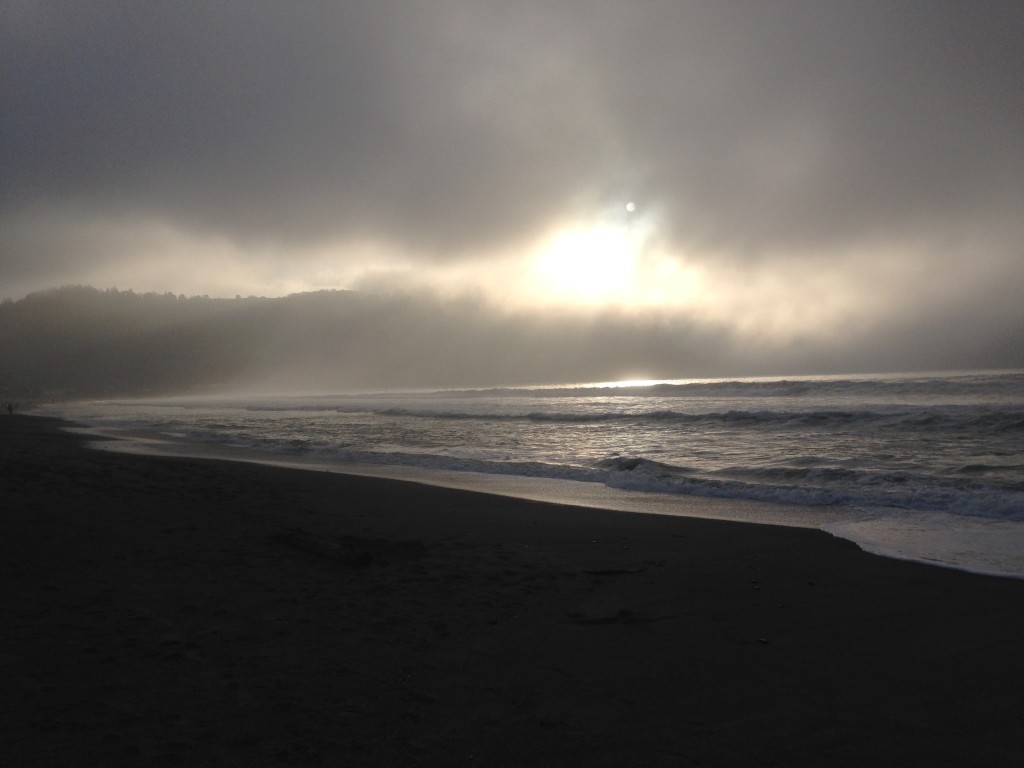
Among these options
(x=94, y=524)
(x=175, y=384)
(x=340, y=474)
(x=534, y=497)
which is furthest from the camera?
(x=175, y=384)

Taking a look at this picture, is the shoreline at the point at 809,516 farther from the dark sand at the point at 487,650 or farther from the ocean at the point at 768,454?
the dark sand at the point at 487,650

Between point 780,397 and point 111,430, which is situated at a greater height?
point 780,397

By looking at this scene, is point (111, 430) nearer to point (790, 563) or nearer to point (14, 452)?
point (14, 452)

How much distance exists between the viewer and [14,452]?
16297mm

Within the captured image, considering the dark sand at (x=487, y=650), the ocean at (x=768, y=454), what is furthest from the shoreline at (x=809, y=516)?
the dark sand at (x=487, y=650)

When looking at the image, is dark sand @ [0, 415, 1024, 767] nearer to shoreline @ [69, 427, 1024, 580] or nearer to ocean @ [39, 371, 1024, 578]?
shoreline @ [69, 427, 1024, 580]

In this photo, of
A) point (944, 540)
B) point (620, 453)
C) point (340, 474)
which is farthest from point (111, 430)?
point (944, 540)

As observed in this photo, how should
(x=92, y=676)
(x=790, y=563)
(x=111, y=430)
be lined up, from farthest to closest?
(x=111, y=430) → (x=790, y=563) → (x=92, y=676)

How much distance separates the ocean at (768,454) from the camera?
8930 millimetres

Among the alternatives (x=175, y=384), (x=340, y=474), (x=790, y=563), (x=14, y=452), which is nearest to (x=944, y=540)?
(x=790, y=563)

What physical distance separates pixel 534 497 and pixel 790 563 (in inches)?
208

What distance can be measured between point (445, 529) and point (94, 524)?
424cm

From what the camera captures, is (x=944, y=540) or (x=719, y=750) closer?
(x=719, y=750)

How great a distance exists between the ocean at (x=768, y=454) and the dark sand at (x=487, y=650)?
2.19 meters
